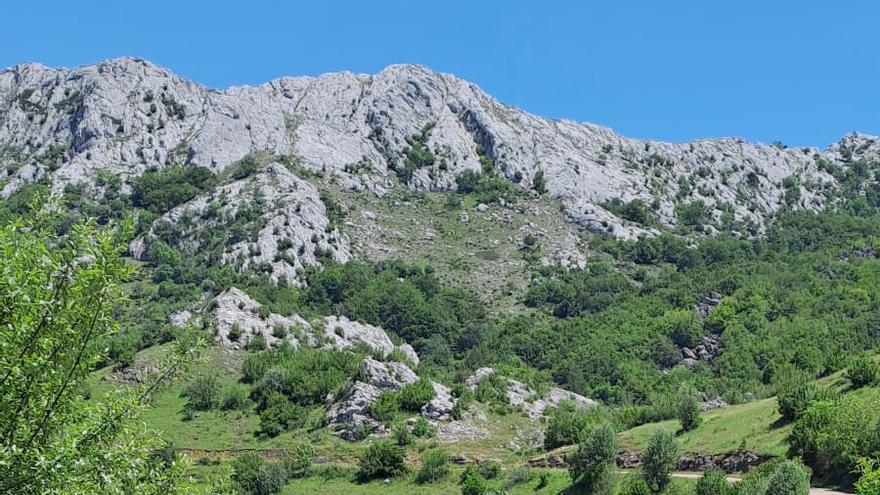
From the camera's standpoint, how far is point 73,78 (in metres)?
142

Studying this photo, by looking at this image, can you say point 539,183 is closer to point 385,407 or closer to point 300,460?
point 385,407

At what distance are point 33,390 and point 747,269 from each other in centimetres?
11245

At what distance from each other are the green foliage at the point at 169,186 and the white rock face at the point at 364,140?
402cm

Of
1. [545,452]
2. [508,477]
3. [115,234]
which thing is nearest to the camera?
[115,234]

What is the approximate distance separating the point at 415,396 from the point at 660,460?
26548mm

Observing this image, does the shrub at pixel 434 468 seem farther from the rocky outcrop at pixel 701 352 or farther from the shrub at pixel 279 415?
the rocky outcrop at pixel 701 352

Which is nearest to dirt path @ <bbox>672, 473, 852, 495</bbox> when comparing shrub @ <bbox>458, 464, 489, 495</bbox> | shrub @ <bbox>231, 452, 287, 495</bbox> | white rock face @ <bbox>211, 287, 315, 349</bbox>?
shrub @ <bbox>458, 464, 489, 495</bbox>

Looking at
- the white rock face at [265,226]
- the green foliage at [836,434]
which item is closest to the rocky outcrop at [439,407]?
the green foliage at [836,434]

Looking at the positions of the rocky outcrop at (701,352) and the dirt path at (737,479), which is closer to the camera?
the dirt path at (737,479)

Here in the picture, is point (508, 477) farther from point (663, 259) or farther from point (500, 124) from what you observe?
point (500, 124)

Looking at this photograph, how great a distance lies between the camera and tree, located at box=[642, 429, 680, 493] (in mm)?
35875

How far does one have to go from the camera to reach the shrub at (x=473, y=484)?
1657 inches

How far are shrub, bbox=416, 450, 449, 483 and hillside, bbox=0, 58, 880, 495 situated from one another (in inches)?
9.0

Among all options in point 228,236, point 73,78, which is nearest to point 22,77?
point 73,78
